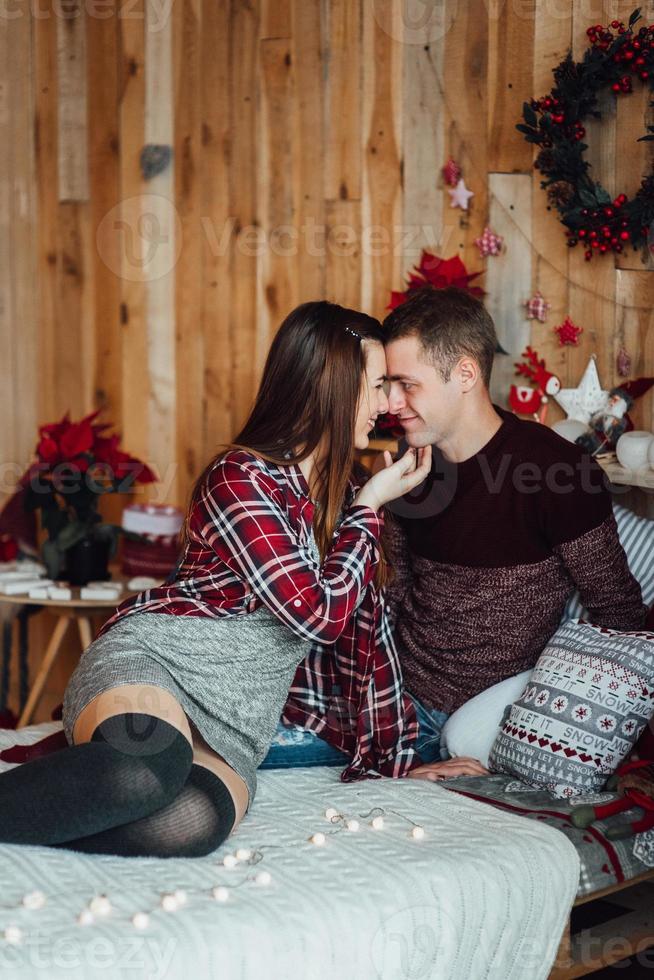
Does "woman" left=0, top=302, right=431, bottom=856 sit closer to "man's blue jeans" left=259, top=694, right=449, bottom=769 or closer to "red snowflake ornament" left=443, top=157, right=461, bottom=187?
"man's blue jeans" left=259, top=694, right=449, bottom=769

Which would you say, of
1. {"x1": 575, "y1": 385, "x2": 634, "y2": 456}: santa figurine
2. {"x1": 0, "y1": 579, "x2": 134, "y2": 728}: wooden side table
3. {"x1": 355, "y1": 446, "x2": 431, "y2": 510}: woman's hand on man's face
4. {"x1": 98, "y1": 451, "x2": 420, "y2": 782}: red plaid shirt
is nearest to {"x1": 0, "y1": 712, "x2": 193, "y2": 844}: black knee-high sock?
{"x1": 98, "y1": 451, "x2": 420, "y2": 782}: red plaid shirt

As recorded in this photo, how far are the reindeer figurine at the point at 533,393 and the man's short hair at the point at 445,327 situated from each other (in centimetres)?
40

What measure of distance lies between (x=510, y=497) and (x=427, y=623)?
29 centimetres

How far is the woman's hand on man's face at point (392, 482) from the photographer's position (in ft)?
6.75

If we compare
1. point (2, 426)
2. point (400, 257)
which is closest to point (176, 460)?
point (2, 426)

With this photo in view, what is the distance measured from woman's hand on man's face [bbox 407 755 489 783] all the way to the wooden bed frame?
28 cm

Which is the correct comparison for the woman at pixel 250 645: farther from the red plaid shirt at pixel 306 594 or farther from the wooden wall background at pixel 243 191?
the wooden wall background at pixel 243 191

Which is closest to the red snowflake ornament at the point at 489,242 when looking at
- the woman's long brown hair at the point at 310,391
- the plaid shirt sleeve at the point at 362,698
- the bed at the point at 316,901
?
the woman's long brown hair at the point at 310,391

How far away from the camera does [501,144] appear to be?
262 centimetres

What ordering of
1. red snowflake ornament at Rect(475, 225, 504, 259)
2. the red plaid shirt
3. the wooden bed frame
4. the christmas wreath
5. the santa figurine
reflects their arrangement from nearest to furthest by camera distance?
1. the wooden bed frame
2. the red plaid shirt
3. the christmas wreath
4. the santa figurine
5. red snowflake ornament at Rect(475, 225, 504, 259)

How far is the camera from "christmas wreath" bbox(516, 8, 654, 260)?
90.3 inches

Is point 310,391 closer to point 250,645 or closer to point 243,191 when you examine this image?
point 250,645

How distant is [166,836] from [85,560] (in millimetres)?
1443

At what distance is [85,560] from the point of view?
305 cm
